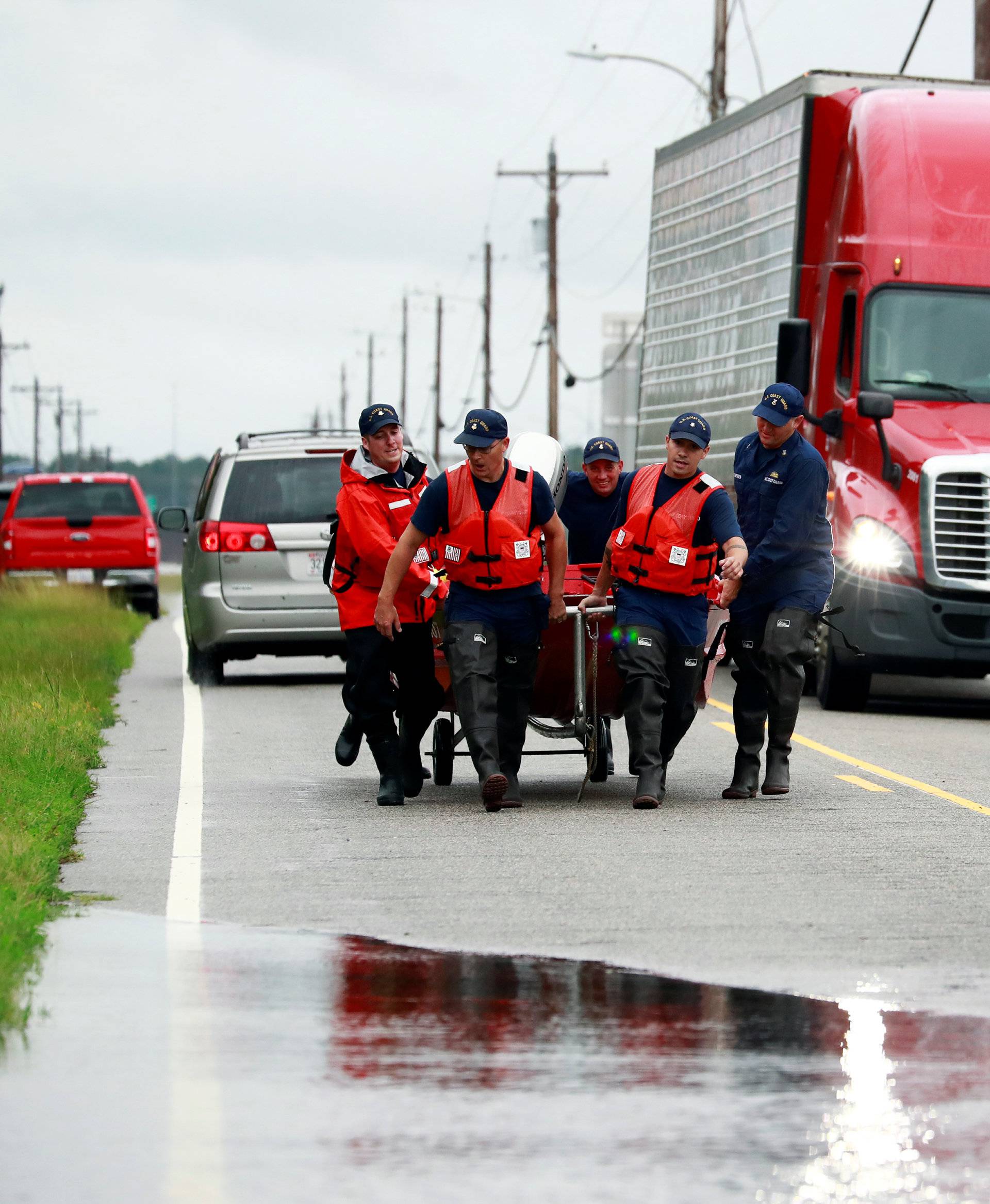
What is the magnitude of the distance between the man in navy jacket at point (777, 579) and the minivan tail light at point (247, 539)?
7.26 metres

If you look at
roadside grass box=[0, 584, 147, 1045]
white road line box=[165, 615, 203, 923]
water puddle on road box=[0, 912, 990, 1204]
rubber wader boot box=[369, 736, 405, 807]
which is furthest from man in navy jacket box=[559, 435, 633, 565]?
water puddle on road box=[0, 912, 990, 1204]

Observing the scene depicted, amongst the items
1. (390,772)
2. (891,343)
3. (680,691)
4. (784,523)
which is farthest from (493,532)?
(891,343)

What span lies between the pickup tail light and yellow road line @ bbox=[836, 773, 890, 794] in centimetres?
687

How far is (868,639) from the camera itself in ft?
52.7

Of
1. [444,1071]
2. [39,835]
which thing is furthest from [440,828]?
[444,1071]

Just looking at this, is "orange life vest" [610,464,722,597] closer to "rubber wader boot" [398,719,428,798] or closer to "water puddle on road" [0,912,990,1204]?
"rubber wader boot" [398,719,428,798]

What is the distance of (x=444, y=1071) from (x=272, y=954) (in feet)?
5.32

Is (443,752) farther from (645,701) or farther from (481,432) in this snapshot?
(481,432)

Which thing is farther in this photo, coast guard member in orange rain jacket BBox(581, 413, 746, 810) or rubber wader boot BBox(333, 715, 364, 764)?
rubber wader boot BBox(333, 715, 364, 764)

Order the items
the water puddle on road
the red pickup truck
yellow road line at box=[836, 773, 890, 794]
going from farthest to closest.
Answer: the red pickup truck < yellow road line at box=[836, 773, 890, 794] < the water puddle on road

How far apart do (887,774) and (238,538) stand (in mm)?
7175

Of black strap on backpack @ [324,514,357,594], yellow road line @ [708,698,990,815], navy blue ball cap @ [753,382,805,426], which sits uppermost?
navy blue ball cap @ [753,382,805,426]

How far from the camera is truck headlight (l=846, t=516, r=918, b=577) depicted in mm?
15945

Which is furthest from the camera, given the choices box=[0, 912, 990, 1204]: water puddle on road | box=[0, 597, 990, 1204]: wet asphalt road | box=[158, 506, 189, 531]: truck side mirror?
box=[158, 506, 189, 531]: truck side mirror
